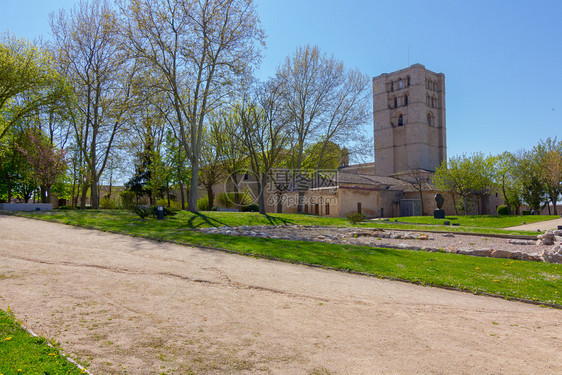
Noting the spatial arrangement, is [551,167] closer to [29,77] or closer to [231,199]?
[231,199]

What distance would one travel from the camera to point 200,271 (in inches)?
312

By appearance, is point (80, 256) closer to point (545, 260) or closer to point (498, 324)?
point (498, 324)

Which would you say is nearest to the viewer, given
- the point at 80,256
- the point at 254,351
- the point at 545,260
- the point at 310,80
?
the point at 254,351

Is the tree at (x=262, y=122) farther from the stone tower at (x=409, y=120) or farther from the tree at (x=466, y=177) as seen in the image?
the stone tower at (x=409, y=120)

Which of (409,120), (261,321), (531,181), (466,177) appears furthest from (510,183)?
(261,321)

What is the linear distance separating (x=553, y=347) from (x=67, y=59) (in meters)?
31.2

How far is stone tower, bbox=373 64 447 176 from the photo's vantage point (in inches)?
2506

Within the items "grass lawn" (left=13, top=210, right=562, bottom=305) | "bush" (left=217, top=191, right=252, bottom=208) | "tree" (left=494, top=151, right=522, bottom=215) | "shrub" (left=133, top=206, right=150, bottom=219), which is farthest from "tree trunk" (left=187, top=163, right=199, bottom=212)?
"tree" (left=494, top=151, right=522, bottom=215)

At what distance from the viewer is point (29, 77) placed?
965 inches

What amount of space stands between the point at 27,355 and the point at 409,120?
222 ft

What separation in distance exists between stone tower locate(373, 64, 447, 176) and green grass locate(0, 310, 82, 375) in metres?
63.5

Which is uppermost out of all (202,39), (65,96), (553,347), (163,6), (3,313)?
(163,6)

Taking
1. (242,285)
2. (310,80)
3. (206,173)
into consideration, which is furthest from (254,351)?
(206,173)

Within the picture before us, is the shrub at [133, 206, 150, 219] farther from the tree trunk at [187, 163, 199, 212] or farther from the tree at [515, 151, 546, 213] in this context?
the tree at [515, 151, 546, 213]
